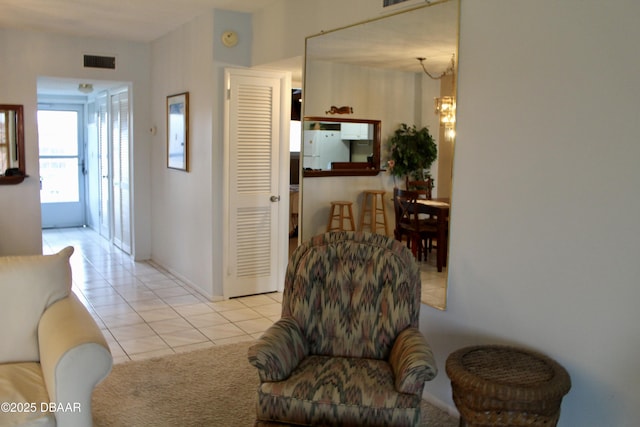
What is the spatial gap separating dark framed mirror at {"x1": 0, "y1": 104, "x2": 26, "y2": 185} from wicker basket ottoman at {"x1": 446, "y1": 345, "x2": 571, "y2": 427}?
5017mm

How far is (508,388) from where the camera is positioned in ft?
6.84

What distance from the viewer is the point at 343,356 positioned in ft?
8.72

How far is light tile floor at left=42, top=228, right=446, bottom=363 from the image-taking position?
3855 mm

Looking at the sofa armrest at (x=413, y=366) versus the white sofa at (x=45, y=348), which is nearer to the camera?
the white sofa at (x=45, y=348)

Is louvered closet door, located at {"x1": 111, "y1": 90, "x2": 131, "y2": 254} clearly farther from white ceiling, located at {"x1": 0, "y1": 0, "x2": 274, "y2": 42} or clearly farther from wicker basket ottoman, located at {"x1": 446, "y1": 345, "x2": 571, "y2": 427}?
wicker basket ottoman, located at {"x1": 446, "y1": 345, "x2": 571, "y2": 427}

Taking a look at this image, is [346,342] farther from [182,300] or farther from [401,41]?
[182,300]

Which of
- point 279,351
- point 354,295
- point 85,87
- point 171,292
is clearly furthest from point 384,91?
point 85,87

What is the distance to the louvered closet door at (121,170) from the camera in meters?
6.70

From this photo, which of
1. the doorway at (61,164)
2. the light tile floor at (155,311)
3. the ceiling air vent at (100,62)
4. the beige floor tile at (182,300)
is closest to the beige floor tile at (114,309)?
the light tile floor at (155,311)

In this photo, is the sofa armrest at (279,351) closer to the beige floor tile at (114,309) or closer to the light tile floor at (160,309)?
the light tile floor at (160,309)

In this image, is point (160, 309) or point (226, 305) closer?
point (160, 309)

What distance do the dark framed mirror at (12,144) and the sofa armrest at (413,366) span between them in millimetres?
4812

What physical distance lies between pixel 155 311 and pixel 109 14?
8.42 ft

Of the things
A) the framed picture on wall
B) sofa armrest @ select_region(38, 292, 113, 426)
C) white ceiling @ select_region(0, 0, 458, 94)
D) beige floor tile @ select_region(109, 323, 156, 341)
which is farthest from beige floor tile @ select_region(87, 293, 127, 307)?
the framed picture on wall
